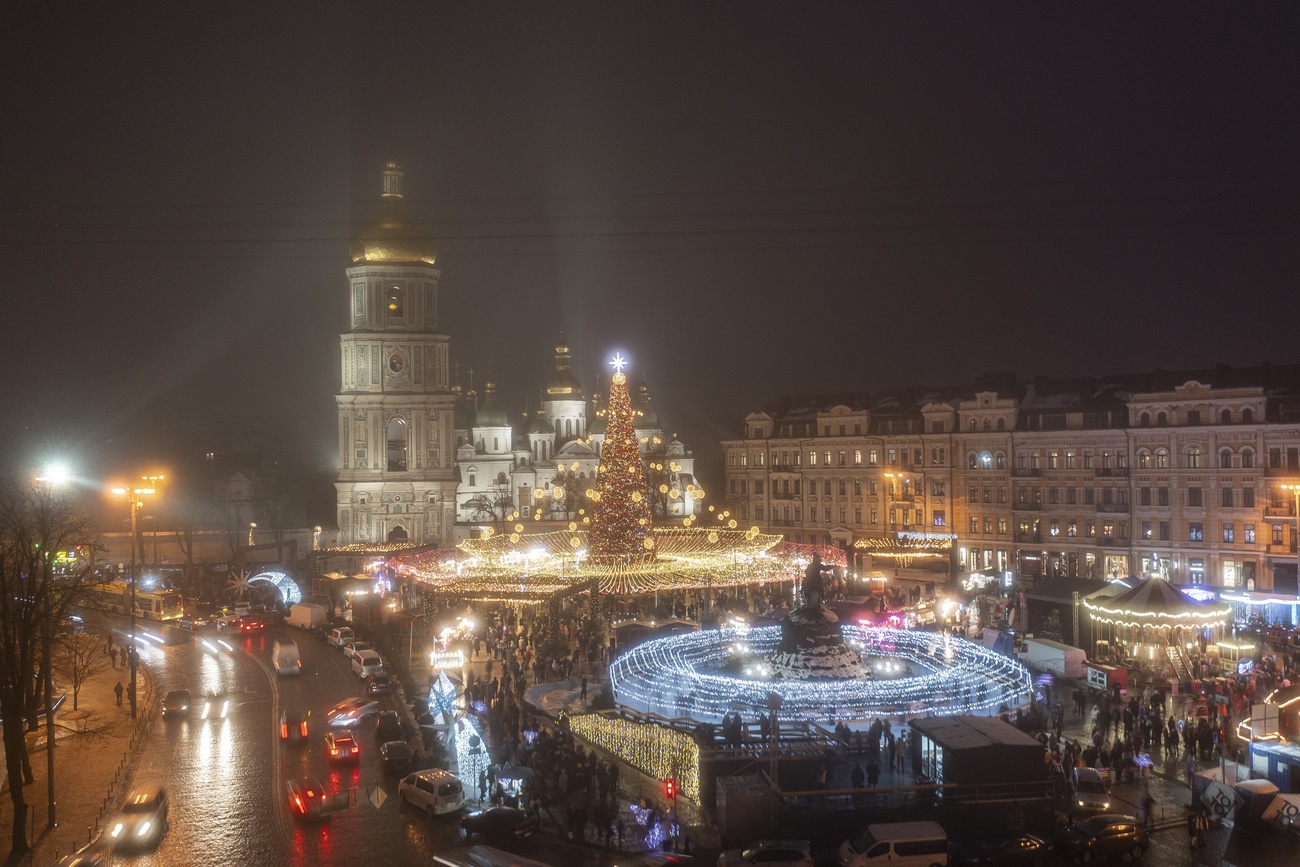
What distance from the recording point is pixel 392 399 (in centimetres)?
6391

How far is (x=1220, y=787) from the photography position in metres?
18.1

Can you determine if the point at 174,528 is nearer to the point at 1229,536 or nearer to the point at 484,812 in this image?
the point at 484,812

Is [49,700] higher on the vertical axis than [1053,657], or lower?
higher

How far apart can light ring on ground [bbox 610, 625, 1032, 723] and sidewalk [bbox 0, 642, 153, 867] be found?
419 inches

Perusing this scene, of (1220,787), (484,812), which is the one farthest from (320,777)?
(1220,787)

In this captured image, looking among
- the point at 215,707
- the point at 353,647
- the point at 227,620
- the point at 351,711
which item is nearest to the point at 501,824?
the point at 351,711

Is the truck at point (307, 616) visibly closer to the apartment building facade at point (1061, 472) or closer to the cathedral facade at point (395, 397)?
the cathedral facade at point (395, 397)

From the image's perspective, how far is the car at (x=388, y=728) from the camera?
22.5 meters

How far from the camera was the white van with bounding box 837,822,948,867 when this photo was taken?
15.6 metres

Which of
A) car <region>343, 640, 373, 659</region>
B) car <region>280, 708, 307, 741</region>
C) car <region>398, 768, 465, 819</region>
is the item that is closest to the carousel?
car <region>398, 768, 465, 819</region>

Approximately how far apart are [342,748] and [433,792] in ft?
13.5

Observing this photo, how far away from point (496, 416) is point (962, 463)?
41533mm

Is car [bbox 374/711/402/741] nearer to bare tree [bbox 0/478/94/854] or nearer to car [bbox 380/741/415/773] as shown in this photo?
car [bbox 380/741/415/773]

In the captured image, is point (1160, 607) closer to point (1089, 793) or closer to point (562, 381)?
point (1089, 793)
